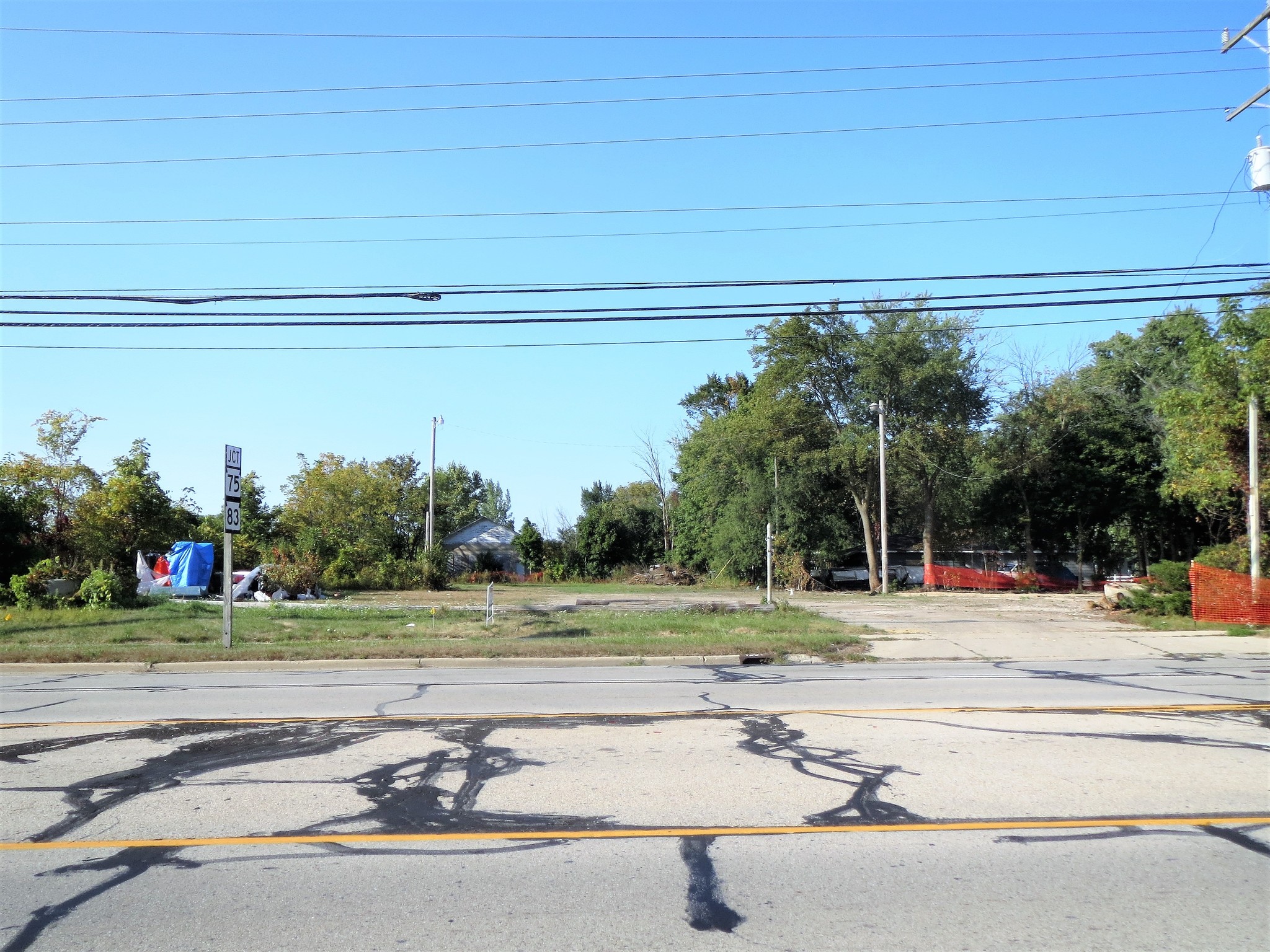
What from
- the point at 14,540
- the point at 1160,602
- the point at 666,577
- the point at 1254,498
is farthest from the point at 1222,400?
the point at 14,540

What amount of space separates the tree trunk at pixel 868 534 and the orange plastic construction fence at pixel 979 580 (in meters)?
2.27

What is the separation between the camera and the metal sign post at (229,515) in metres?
16.8

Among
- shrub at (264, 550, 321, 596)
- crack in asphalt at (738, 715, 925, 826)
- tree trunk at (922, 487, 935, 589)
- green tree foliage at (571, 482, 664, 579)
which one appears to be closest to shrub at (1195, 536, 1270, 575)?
crack in asphalt at (738, 715, 925, 826)

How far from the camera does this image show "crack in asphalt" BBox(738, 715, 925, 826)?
603 cm

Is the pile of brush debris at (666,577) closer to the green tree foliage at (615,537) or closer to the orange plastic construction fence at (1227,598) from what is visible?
the green tree foliage at (615,537)

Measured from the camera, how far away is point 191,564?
28859 mm

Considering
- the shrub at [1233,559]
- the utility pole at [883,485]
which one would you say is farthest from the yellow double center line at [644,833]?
the utility pole at [883,485]

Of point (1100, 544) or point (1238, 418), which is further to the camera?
point (1100, 544)

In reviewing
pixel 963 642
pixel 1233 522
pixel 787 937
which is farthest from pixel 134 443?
pixel 1233 522

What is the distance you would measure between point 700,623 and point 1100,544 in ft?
109

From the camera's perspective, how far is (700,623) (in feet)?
64.4

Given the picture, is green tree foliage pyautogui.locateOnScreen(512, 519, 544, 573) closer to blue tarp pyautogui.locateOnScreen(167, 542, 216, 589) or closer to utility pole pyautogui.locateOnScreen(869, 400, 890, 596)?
utility pole pyautogui.locateOnScreen(869, 400, 890, 596)

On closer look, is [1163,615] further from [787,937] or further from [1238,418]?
[787,937]

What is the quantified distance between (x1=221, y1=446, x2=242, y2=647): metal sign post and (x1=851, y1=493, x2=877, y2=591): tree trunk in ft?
100.0
